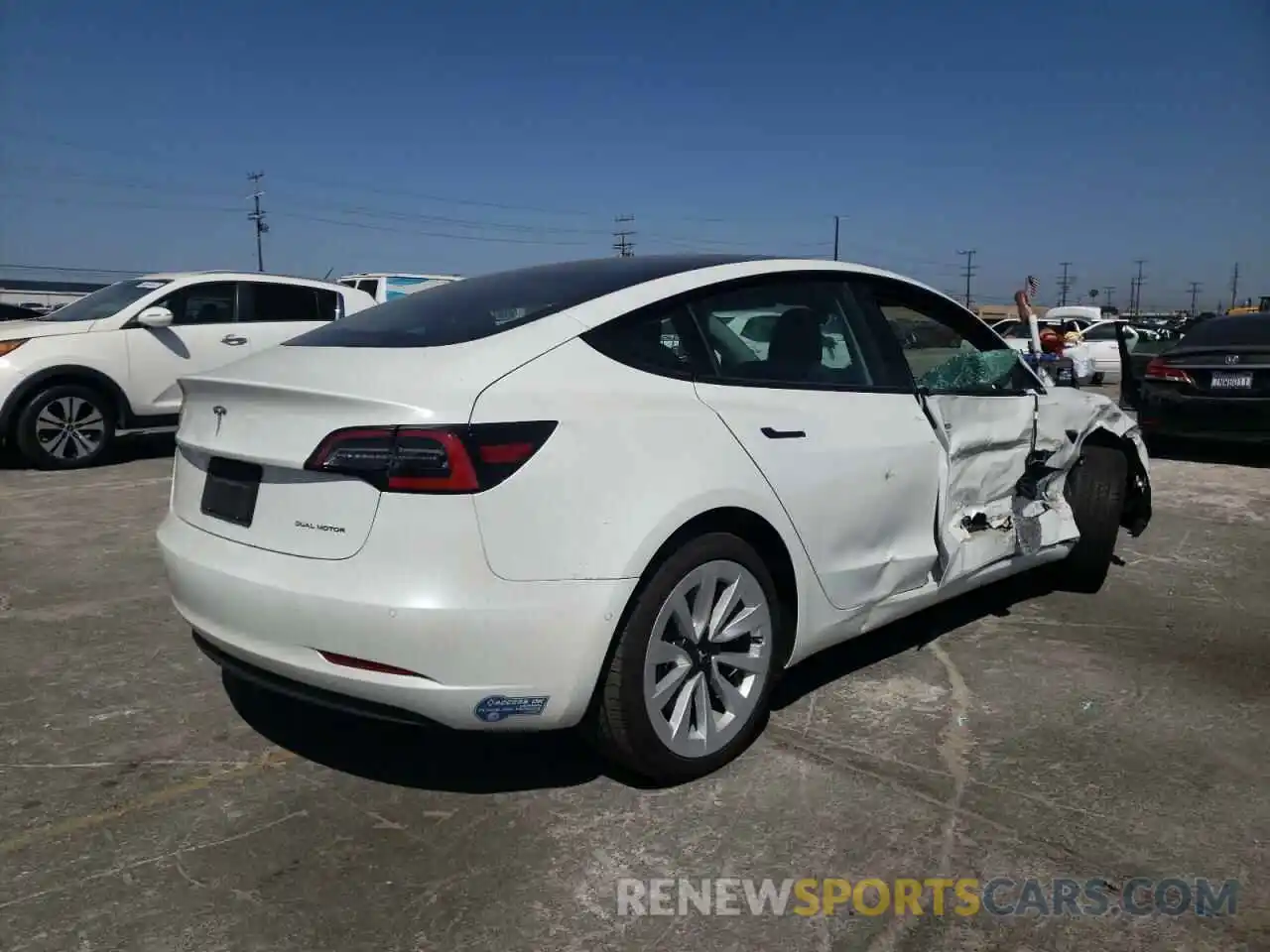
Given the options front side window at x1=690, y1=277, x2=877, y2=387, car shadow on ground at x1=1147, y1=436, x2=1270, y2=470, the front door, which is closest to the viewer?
front side window at x1=690, y1=277, x2=877, y2=387

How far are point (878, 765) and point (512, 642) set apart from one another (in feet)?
4.28

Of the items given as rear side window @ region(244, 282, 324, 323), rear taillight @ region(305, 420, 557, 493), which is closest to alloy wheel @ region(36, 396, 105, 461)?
rear side window @ region(244, 282, 324, 323)

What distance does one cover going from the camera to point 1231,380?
348 inches

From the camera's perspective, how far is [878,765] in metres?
3.19

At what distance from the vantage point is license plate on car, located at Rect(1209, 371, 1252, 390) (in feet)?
28.7

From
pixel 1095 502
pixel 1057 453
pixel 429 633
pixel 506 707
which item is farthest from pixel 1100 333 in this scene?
pixel 429 633

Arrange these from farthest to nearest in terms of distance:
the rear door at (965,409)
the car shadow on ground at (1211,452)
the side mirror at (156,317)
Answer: the car shadow on ground at (1211,452)
the side mirror at (156,317)
the rear door at (965,409)

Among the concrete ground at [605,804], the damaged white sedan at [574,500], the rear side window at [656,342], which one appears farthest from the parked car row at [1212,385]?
the rear side window at [656,342]

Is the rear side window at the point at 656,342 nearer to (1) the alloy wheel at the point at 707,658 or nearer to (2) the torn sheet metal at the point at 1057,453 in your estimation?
(1) the alloy wheel at the point at 707,658

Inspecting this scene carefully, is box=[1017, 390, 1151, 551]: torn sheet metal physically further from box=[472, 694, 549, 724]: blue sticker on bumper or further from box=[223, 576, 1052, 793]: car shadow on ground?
box=[472, 694, 549, 724]: blue sticker on bumper

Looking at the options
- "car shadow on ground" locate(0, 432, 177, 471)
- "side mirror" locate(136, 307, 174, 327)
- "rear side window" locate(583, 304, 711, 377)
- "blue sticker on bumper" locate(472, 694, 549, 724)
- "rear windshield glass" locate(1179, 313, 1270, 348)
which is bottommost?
"car shadow on ground" locate(0, 432, 177, 471)

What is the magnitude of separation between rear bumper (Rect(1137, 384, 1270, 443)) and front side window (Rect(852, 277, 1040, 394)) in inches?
209

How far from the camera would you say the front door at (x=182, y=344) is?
29.9 ft

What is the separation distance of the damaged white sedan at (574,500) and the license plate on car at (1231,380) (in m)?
6.28
